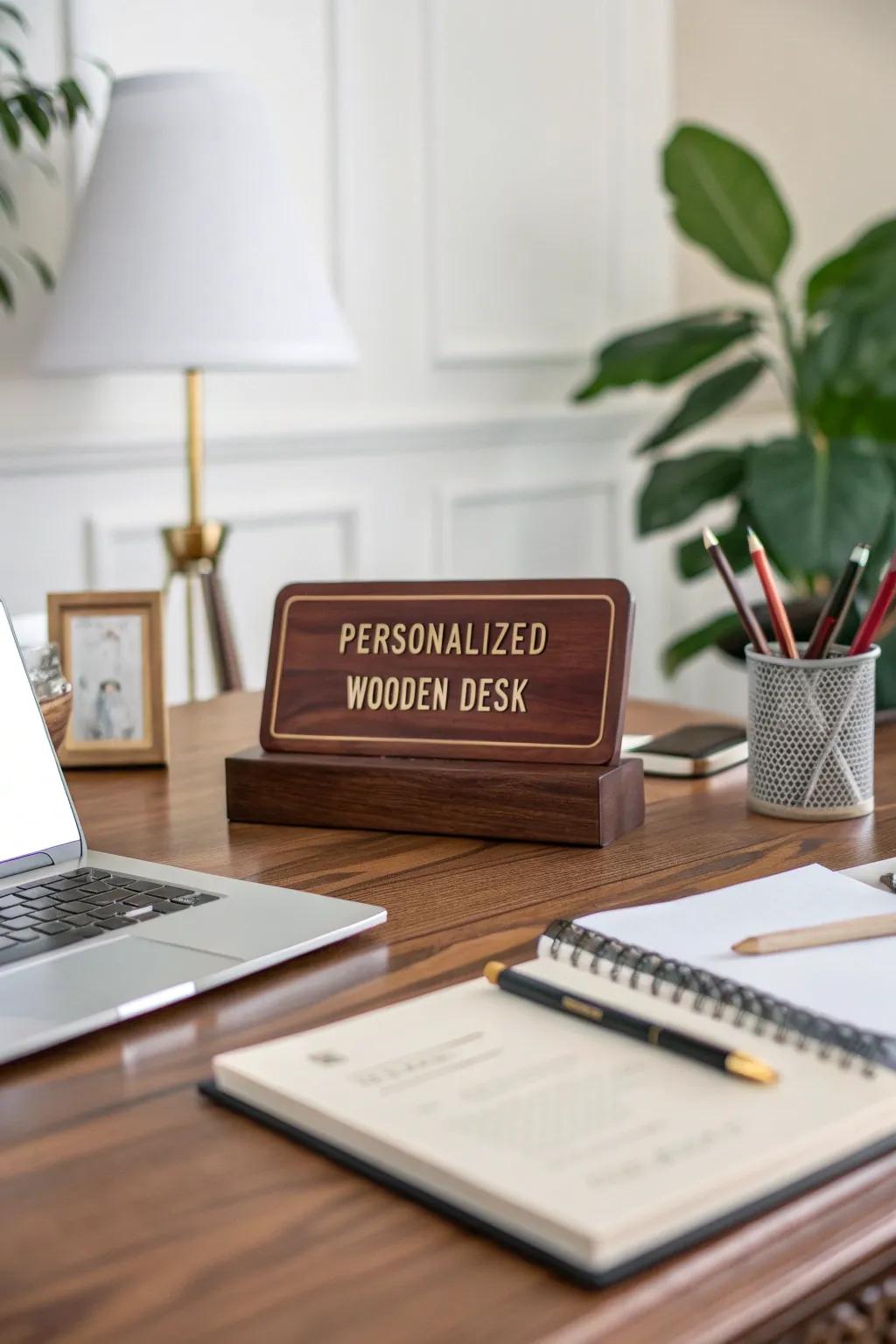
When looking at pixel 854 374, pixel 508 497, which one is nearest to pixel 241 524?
pixel 508 497

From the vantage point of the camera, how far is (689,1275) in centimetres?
48

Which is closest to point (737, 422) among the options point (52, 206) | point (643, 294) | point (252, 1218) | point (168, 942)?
point (643, 294)

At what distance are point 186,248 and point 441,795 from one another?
112 cm

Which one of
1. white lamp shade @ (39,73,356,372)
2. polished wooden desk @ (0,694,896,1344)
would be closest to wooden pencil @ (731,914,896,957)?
polished wooden desk @ (0,694,896,1344)

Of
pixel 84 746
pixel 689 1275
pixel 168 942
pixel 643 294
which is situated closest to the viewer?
pixel 689 1275

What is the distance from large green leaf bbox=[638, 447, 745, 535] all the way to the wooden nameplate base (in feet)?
6.22

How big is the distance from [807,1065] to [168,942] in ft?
1.11

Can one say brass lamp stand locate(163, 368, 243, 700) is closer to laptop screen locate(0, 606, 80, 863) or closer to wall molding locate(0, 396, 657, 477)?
wall molding locate(0, 396, 657, 477)

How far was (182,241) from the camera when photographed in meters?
1.90

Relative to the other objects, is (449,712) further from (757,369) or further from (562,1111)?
(757,369)

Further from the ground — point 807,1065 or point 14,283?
point 14,283

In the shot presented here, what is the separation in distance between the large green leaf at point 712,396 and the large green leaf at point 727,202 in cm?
17

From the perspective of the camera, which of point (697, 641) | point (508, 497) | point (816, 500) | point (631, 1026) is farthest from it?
point (508, 497)

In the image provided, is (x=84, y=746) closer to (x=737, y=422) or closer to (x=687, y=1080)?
(x=687, y=1080)
